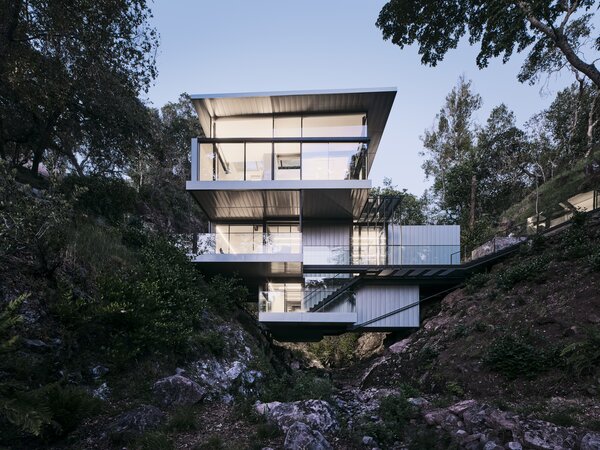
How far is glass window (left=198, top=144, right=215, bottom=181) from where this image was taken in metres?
14.2

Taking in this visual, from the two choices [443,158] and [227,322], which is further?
[443,158]

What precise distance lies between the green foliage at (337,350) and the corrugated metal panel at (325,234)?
7.51 metres

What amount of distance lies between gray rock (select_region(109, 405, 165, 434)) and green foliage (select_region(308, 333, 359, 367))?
53.1 feet

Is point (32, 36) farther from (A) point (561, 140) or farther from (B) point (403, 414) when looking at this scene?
(A) point (561, 140)

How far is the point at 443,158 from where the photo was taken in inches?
1289

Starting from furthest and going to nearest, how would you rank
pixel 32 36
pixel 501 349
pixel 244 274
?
pixel 244 274 → pixel 32 36 → pixel 501 349

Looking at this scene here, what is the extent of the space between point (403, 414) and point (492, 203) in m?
28.5

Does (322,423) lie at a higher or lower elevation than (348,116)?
lower

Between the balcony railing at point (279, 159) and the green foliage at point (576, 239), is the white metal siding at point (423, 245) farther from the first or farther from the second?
the green foliage at point (576, 239)

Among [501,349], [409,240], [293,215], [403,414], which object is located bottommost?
[403,414]

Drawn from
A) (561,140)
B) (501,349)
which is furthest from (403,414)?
(561,140)

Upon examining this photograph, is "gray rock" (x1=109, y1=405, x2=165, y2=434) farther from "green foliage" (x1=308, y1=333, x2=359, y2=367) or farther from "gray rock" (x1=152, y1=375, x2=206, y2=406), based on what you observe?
"green foliage" (x1=308, y1=333, x2=359, y2=367)

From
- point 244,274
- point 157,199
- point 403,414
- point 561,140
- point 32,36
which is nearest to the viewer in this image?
point 403,414

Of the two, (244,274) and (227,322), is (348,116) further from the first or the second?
(227,322)
